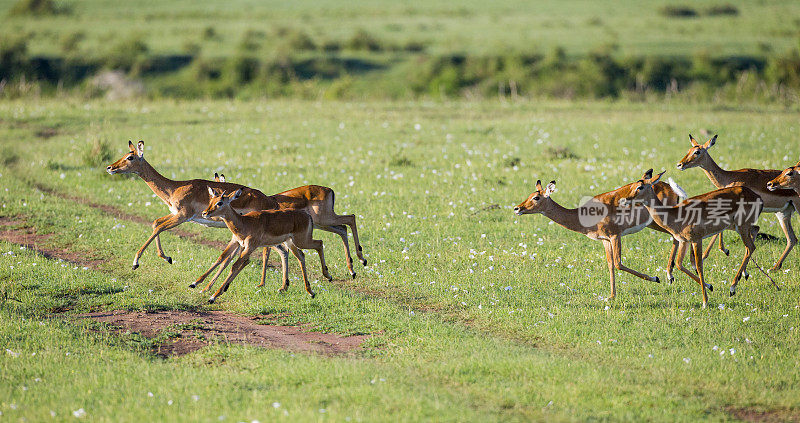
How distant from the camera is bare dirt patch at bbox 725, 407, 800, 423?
7.56 metres

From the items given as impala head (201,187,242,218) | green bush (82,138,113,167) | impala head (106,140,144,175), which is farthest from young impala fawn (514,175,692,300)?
green bush (82,138,113,167)

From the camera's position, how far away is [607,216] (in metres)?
11.7

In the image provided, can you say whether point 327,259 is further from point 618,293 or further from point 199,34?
point 199,34

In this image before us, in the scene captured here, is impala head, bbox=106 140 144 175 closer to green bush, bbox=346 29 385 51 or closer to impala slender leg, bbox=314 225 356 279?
impala slender leg, bbox=314 225 356 279

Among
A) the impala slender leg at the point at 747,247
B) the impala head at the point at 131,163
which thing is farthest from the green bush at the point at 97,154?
the impala slender leg at the point at 747,247

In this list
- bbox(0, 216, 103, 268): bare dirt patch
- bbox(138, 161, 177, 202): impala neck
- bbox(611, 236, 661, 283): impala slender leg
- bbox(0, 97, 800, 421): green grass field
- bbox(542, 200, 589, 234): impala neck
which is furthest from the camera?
bbox(138, 161, 177, 202): impala neck

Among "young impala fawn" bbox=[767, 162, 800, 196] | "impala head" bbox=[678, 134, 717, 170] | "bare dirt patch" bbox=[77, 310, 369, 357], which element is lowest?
"bare dirt patch" bbox=[77, 310, 369, 357]

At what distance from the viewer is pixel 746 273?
11898mm

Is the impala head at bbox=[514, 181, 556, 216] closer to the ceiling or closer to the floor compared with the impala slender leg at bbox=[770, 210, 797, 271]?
closer to the ceiling

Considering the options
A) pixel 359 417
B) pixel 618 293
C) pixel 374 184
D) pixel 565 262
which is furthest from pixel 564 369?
pixel 374 184

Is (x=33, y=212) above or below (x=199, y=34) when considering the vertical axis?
below

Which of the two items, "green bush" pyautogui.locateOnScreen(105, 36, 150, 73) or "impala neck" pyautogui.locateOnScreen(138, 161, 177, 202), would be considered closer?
"impala neck" pyautogui.locateOnScreen(138, 161, 177, 202)

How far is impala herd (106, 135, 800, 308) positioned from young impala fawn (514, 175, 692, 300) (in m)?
0.01

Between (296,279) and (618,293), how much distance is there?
454 centimetres
